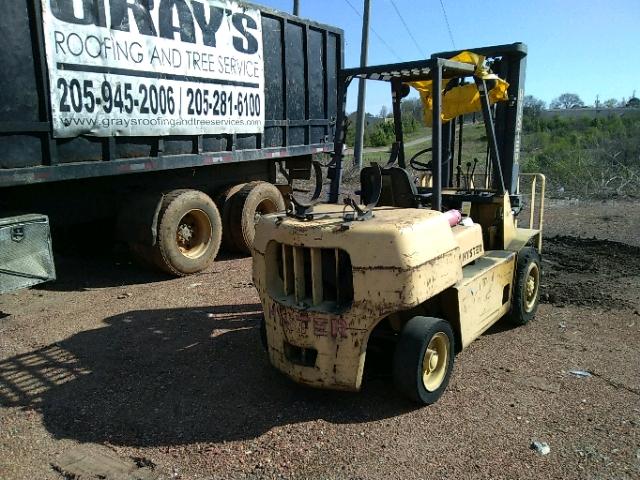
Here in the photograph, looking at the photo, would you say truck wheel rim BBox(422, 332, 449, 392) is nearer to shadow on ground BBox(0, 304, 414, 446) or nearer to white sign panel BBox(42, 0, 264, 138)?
shadow on ground BBox(0, 304, 414, 446)

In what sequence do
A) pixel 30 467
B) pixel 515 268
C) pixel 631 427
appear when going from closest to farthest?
pixel 30 467 → pixel 631 427 → pixel 515 268

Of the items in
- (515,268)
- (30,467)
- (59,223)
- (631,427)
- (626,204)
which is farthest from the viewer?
(626,204)

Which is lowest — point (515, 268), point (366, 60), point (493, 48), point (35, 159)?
point (515, 268)

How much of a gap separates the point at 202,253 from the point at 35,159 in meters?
2.61

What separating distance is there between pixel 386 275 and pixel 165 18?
494 centimetres

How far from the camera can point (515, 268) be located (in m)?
5.38

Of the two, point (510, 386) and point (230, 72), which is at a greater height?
point (230, 72)

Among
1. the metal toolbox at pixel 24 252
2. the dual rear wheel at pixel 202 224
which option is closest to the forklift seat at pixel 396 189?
the dual rear wheel at pixel 202 224

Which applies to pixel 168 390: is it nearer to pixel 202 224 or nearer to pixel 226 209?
pixel 202 224

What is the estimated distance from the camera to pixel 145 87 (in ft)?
22.3

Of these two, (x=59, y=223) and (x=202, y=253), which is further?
(x=202, y=253)

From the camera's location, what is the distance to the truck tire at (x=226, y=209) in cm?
869

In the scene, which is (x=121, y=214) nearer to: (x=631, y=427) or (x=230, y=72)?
(x=230, y=72)

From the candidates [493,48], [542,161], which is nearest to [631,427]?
[493,48]
